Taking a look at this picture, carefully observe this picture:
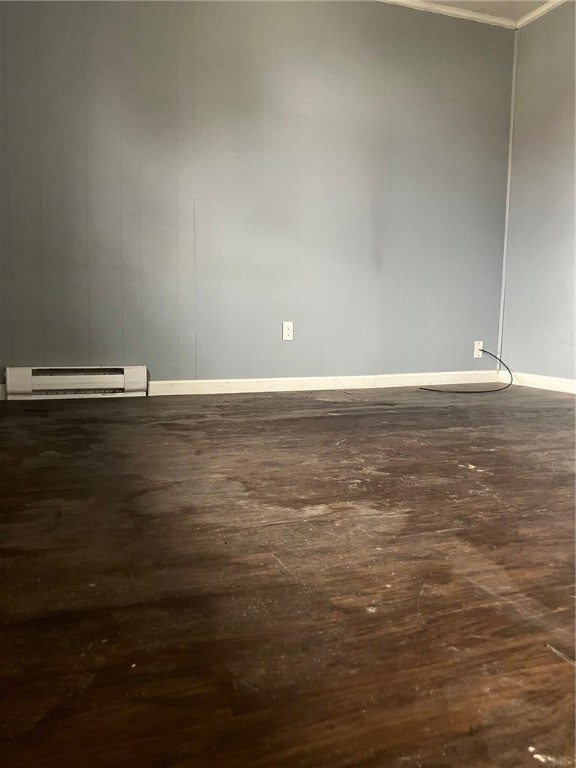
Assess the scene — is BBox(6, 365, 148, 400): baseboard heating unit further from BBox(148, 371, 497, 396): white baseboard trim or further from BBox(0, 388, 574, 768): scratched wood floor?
BBox(0, 388, 574, 768): scratched wood floor

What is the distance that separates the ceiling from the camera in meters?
3.56

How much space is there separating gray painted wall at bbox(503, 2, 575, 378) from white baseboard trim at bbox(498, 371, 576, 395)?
1.5 inches

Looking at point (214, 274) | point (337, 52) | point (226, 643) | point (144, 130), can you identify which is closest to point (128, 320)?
point (214, 274)

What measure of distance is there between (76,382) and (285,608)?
2.34m

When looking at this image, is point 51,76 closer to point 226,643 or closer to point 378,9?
point 378,9

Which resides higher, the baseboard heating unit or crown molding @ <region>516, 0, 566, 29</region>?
crown molding @ <region>516, 0, 566, 29</region>

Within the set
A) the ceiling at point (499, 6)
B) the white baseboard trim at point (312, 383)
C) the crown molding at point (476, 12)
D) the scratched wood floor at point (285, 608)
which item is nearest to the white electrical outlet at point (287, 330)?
the white baseboard trim at point (312, 383)

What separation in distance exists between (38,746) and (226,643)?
0.89ft

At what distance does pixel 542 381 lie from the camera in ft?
12.2

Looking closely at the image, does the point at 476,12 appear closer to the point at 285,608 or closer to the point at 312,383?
the point at 312,383

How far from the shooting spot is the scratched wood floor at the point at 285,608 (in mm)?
643

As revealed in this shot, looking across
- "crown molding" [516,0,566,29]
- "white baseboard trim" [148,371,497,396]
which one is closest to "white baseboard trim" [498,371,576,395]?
"white baseboard trim" [148,371,497,396]

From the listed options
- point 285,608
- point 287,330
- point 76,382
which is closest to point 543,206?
point 287,330

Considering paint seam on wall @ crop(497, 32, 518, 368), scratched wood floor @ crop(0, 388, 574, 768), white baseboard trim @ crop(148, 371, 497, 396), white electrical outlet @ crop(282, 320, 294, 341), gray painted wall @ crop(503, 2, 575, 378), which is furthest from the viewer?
paint seam on wall @ crop(497, 32, 518, 368)
